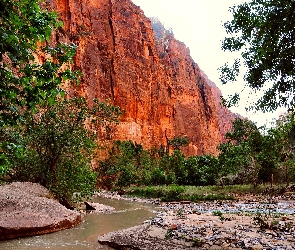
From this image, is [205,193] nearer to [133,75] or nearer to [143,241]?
[143,241]

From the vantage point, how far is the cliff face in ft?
269

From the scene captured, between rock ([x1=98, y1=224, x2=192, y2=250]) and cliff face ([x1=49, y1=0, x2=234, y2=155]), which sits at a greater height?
cliff face ([x1=49, y1=0, x2=234, y2=155])

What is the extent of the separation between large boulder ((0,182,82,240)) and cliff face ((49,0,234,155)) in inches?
2321

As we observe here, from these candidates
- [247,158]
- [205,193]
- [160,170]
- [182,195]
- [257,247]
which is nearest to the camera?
[257,247]

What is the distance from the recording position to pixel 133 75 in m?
91.8

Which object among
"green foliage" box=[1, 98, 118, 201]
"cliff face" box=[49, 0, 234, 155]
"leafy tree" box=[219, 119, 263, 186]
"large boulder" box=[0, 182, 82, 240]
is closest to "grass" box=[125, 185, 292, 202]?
"leafy tree" box=[219, 119, 263, 186]

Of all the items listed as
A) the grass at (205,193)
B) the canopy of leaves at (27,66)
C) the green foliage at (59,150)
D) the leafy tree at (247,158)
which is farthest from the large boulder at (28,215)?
the leafy tree at (247,158)

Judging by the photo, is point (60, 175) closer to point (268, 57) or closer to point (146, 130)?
point (268, 57)

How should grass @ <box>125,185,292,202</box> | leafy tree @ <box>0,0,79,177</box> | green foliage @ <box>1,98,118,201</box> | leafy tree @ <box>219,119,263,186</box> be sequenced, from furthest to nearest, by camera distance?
leafy tree @ <box>219,119,263,186</box>
grass @ <box>125,185,292,202</box>
green foliage @ <box>1,98,118,201</box>
leafy tree @ <box>0,0,79,177</box>

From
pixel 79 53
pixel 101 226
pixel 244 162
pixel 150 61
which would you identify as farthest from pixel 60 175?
pixel 150 61

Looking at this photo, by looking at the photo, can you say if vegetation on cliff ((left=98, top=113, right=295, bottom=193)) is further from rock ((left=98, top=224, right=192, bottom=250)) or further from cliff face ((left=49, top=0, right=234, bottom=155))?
cliff face ((left=49, top=0, right=234, bottom=155))

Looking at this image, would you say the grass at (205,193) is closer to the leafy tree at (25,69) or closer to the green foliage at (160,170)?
the green foliage at (160,170)

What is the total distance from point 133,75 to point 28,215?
82.7 metres

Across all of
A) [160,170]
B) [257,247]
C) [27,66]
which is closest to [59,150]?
[257,247]
